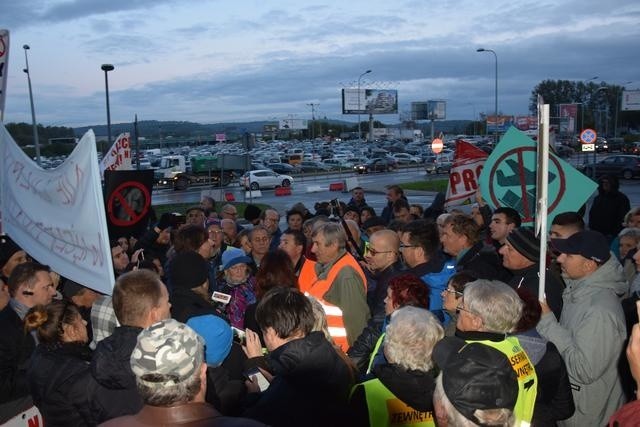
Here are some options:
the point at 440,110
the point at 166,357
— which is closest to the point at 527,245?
the point at 166,357

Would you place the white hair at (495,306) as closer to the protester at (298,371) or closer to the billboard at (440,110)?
the protester at (298,371)

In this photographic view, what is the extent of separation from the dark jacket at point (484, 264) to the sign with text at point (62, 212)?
10.6 ft

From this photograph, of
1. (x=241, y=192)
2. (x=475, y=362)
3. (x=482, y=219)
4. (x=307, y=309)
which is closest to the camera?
(x=475, y=362)

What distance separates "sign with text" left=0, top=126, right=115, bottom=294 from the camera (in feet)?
13.8

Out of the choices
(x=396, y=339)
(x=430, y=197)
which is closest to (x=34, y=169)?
(x=396, y=339)

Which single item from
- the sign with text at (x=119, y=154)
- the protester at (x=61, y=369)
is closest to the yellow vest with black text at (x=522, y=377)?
the protester at (x=61, y=369)

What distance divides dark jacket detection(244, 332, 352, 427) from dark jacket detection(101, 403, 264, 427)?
66cm

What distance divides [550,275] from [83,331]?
344 cm

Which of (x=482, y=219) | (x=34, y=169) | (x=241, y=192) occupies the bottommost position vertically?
(x=241, y=192)

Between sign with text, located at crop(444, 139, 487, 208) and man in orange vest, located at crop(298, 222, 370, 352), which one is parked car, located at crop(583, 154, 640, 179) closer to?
sign with text, located at crop(444, 139, 487, 208)

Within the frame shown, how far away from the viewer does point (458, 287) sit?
14.0ft

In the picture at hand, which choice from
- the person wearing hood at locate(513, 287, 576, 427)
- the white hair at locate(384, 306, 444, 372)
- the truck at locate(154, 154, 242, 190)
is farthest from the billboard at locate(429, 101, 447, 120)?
the white hair at locate(384, 306, 444, 372)

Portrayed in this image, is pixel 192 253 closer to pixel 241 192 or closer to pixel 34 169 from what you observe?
pixel 34 169

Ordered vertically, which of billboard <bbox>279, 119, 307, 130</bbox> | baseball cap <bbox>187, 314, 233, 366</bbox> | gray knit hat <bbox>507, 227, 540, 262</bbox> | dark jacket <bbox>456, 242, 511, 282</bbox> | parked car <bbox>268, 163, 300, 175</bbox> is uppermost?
billboard <bbox>279, 119, 307, 130</bbox>
